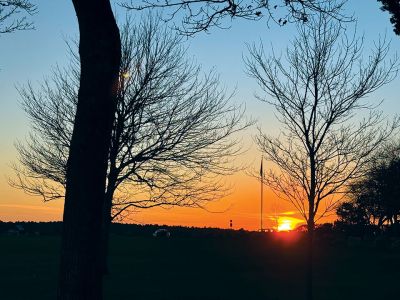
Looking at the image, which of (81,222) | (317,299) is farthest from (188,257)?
(81,222)

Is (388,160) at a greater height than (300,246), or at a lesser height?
greater

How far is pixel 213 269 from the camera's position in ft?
108

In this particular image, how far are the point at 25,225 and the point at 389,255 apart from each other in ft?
131

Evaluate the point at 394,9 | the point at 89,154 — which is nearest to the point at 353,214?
the point at 394,9

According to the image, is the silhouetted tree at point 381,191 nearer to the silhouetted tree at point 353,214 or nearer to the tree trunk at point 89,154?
the silhouetted tree at point 353,214

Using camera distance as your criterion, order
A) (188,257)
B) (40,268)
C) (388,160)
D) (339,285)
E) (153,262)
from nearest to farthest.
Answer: (339,285)
(40,268)
(153,262)
(188,257)
(388,160)

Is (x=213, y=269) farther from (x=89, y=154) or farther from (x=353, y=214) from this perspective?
(x=353, y=214)

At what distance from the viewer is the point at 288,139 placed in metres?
17.6

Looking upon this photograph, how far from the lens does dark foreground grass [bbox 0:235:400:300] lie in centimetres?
2314

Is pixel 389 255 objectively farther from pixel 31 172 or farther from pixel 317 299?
pixel 31 172

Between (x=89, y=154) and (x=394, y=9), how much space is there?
1031 cm

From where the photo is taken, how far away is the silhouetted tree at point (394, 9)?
14227 mm

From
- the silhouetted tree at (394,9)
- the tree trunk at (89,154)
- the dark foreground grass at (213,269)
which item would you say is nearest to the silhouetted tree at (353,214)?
the dark foreground grass at (213,269)

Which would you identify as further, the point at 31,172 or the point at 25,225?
the point at 25,225
